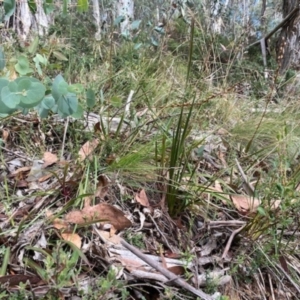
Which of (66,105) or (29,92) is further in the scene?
(66,105)

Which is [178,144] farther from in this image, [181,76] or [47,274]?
[181,76]

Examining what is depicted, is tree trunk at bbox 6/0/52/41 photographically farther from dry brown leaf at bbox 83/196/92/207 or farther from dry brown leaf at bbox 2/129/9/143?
dry brown leaf at bbox 83/196/92/207

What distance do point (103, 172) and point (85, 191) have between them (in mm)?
158

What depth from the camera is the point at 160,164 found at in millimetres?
1312

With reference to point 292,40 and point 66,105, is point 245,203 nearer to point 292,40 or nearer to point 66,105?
point 66,105

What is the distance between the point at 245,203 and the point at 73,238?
0.61m

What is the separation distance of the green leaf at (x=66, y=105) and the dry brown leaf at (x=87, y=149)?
389 mm

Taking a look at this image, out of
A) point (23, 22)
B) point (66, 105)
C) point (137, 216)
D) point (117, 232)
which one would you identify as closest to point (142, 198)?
point (137, 216)

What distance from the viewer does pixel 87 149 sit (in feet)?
4.72

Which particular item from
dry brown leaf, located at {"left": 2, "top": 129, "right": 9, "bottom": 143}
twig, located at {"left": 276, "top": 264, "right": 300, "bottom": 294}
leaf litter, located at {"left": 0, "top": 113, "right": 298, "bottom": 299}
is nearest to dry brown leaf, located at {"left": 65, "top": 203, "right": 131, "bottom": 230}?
leaf litter, located at {"left": 0, "top": 113, "right": 298, "bottom": 299}

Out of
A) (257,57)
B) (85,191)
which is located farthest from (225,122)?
(257,57)

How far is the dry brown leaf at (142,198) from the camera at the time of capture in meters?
1.24

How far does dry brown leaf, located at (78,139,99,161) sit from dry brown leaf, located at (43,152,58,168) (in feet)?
0.31

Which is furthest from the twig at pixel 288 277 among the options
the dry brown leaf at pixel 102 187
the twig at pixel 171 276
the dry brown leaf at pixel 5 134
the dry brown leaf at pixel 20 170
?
the dry brown leaf at pixel 5 134
